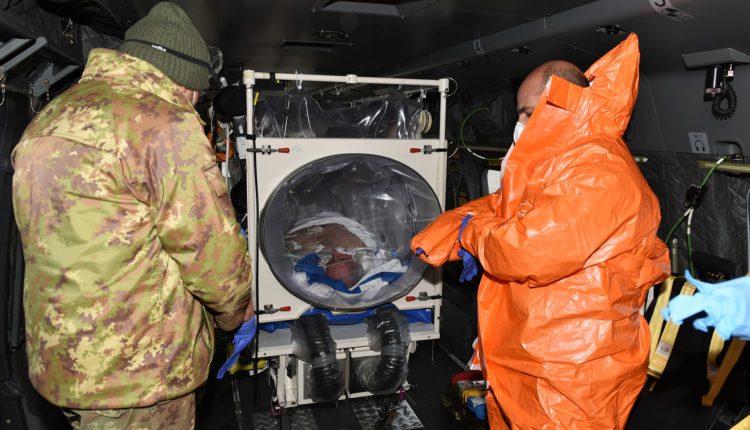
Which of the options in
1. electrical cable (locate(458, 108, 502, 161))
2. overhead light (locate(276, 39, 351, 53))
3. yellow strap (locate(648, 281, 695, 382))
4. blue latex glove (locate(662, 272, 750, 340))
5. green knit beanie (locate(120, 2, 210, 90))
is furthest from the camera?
electrical cable (locate(458, 108, 502, 161))

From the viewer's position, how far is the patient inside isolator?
3.36 metres

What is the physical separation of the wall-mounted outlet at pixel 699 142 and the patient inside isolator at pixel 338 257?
1845 mm

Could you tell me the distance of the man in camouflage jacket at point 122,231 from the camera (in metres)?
1.75

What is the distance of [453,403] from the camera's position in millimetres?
4074

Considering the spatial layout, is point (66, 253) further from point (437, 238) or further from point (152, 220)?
point (437, 238)

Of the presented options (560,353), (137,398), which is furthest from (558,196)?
(137,398)

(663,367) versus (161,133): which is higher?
(161,133)

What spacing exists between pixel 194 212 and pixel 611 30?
92.2 inches

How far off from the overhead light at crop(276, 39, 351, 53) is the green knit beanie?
8.64 ft

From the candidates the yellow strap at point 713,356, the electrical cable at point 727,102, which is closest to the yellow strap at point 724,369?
the yellow strap at point 713,356

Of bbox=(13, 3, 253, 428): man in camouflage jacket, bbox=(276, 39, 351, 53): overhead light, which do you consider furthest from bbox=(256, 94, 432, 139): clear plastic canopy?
bbox=(276, 39, 351, 53): overhead light

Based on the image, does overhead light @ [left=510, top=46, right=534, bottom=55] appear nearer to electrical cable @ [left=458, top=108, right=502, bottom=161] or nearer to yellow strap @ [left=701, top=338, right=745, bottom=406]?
electrical cable @ [left=458, top=108, right=502, bottom=161]

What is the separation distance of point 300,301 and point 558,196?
1646mm

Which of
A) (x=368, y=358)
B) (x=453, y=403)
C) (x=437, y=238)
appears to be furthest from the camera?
(x=453, y=403)
